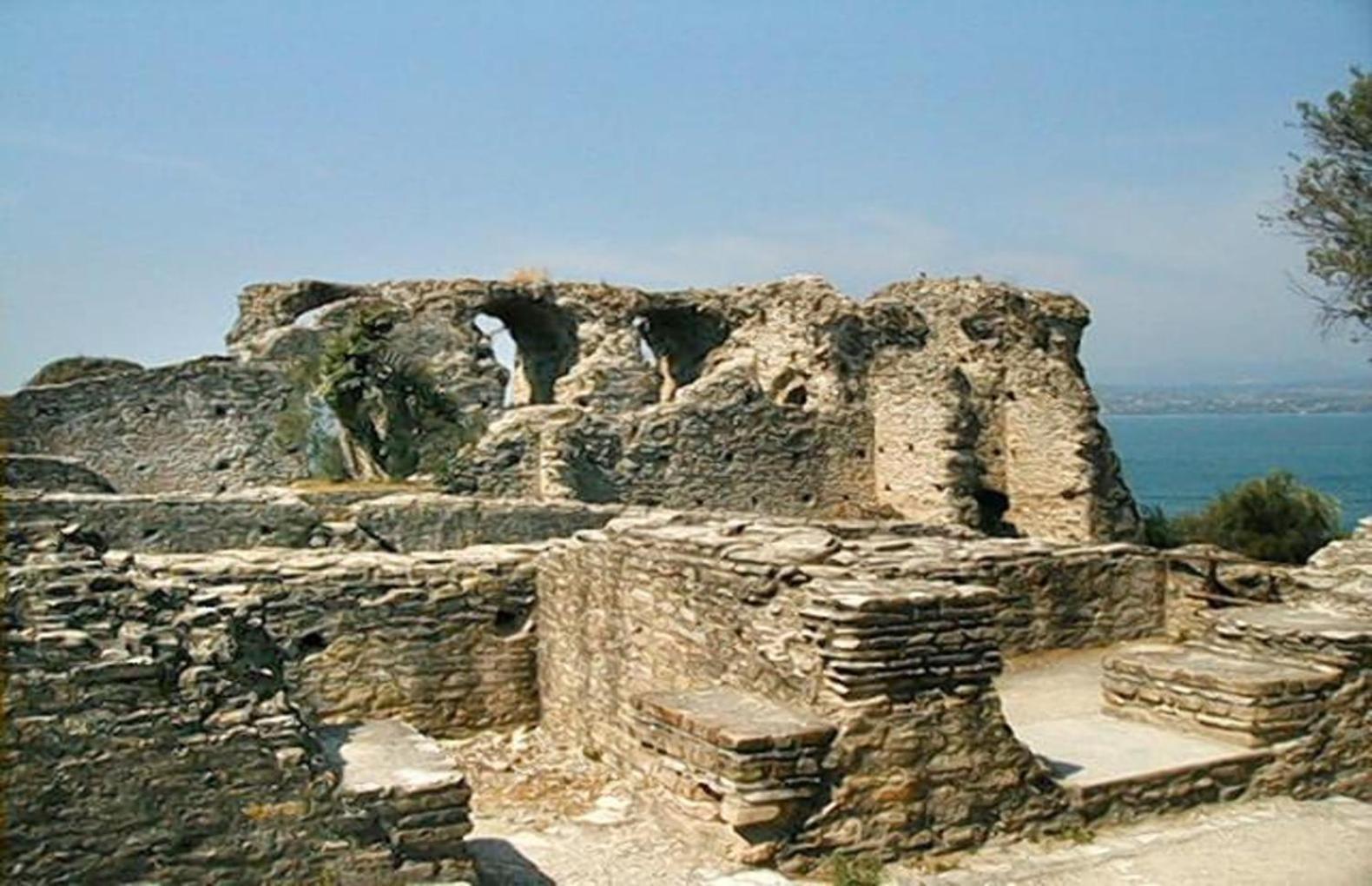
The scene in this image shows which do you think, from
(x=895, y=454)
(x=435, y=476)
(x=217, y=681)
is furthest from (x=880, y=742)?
A: (x=895, y=454)

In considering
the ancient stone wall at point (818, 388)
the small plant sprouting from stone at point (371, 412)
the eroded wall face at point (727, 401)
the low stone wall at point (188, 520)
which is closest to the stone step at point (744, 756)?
the low stone wall at point (188, 520)

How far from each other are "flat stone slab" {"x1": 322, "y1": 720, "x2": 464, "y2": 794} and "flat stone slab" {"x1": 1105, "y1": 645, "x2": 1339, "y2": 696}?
4.79 m

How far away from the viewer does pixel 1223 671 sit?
8797 mm

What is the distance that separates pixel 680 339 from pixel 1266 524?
10.1 metres

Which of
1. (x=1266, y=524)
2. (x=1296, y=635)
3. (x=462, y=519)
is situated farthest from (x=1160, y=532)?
(x=1296, y=635)

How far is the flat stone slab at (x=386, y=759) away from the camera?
20.0ft

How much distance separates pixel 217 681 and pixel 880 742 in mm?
3095

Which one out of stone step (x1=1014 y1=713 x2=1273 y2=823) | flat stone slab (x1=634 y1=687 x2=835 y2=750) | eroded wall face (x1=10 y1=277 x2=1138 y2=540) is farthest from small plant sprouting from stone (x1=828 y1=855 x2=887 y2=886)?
eroded wall face (x1=10 y1=277 x2=1138 y2=540)

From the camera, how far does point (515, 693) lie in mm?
9680

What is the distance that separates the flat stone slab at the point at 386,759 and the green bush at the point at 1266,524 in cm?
1742

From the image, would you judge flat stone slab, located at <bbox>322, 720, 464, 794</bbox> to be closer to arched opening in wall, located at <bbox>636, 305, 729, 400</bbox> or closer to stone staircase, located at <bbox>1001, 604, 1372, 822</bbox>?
stone staircase, located at <bbox>1001, 604, 1372, 822</bbox>

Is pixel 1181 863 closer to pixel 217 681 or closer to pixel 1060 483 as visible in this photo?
pixel 217 681

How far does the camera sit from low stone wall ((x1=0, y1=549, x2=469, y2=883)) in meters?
5.23

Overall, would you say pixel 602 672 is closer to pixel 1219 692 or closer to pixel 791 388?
pixel 1219 692
